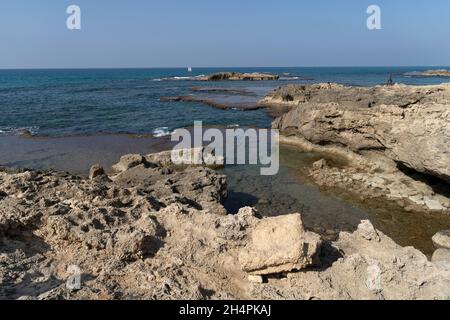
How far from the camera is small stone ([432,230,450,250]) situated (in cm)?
1182

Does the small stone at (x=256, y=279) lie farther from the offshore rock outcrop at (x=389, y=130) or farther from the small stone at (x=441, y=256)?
the offshore rock outcrop at (x=389, y=130)

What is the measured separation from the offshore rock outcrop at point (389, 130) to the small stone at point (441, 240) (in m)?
2.99

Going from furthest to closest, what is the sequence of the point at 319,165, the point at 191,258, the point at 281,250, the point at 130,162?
1. the point at 319,165
2. the point at 130,162
3. the point at 191,258
4. the point at 281,250

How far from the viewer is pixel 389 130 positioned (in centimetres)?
1825

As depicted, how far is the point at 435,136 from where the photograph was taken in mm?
14555

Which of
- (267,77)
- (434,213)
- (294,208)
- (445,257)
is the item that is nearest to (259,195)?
(294,208)

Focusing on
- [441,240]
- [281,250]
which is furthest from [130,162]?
[441,240]

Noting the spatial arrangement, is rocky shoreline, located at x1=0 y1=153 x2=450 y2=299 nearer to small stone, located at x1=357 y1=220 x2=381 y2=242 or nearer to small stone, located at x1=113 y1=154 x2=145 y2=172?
small stone, located at x1=357 y1=220 x2=381 y2=242

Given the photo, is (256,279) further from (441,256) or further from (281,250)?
(441,256)

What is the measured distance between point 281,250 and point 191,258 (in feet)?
5.92

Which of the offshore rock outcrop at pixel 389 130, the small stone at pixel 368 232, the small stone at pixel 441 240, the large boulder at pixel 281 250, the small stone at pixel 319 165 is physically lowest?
the small stone at pixel 441 240

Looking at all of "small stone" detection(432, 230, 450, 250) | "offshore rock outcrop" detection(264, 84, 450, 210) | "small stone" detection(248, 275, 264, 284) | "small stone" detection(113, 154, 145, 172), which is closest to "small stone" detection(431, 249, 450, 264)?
"small stone" detection(432, 230, 450, 250)

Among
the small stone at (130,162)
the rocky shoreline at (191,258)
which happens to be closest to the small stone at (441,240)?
the rocky shoreline at (191,258)

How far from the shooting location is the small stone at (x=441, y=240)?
38.8 ft
